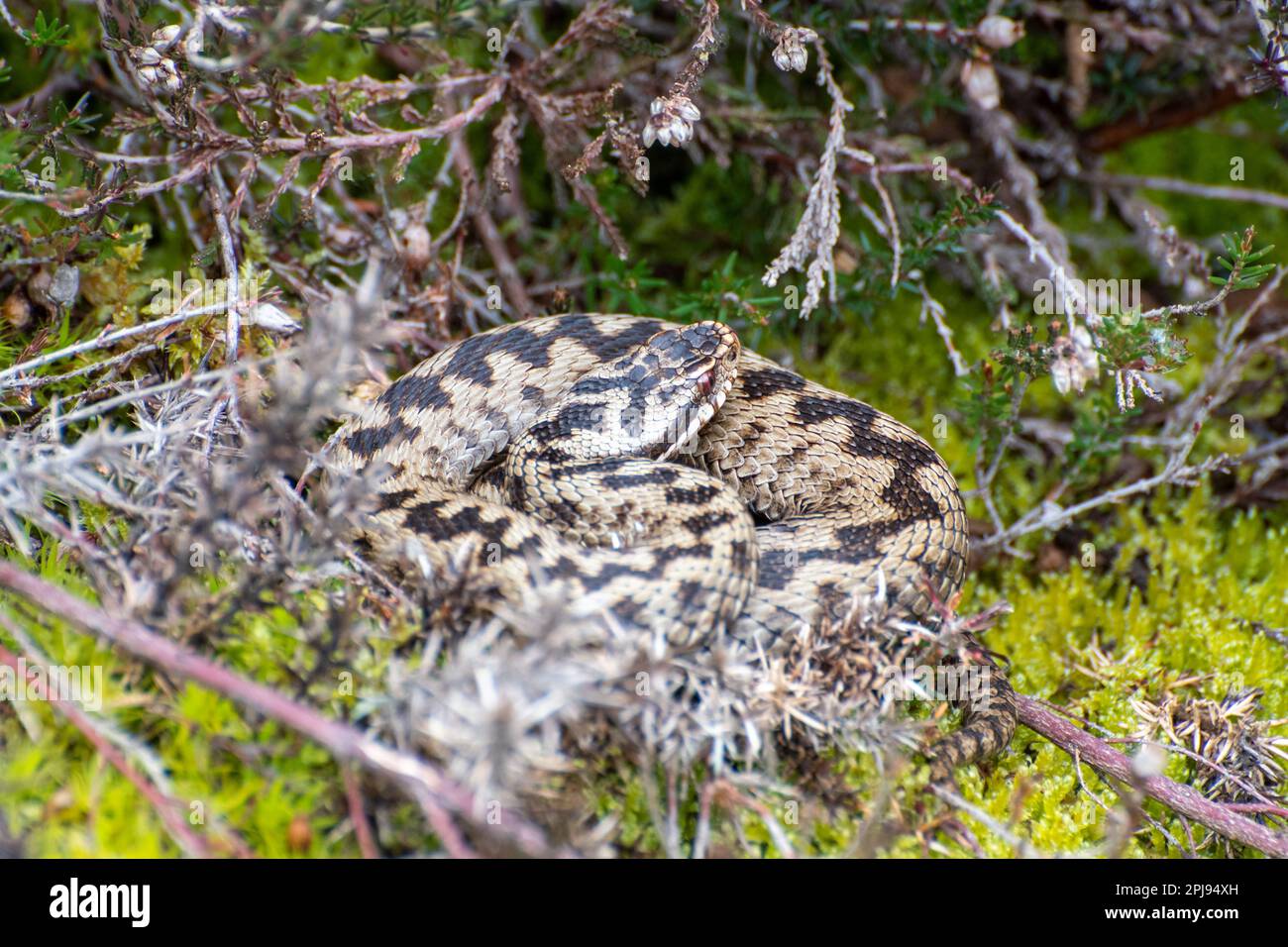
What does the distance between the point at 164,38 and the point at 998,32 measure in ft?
12.4

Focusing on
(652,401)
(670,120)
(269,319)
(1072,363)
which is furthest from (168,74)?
(1072,363)

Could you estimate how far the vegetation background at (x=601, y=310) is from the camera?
9.32 feet

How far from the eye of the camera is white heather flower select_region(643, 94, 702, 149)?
3.96 m

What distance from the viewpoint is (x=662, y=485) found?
422 cm

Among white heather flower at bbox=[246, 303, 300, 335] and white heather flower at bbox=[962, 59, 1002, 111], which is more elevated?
white heather flower at bbox=[962, 59, 1002, 111]

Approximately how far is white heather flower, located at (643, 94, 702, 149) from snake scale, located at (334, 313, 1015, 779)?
98 centimetres

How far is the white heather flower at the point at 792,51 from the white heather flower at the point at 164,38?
92.4 inches

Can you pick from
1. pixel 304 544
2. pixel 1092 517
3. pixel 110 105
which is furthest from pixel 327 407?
pixel 1092 517

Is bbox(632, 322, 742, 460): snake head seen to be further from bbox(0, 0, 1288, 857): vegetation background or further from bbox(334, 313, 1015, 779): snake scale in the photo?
bbox(0, 0, 1288, 857): vegetation background

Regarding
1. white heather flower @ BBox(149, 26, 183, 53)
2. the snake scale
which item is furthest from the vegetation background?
the snake scale

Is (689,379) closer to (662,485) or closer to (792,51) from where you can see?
(662,485)

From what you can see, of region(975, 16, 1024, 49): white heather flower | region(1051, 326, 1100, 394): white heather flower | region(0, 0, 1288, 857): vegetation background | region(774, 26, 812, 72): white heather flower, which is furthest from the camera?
region(975, 16, 1024, 49): white heather flower

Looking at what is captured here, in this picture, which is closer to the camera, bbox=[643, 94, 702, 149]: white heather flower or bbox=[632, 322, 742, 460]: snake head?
bbox=[643, 94, 702, 149]: white heather flower

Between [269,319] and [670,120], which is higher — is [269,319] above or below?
below
